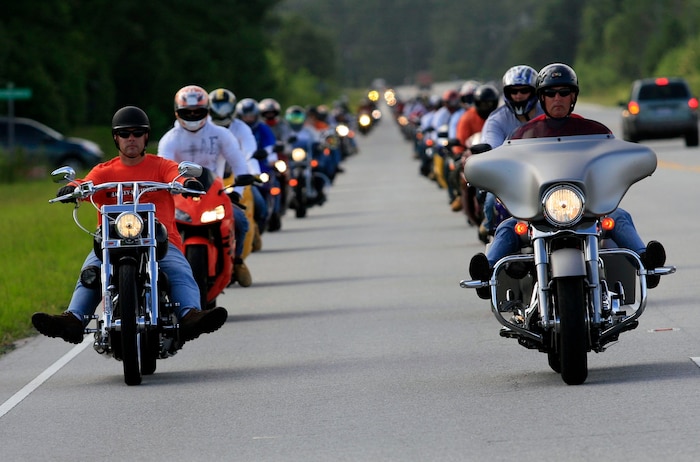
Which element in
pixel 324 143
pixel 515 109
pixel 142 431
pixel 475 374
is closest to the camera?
pixel 142 431

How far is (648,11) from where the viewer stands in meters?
168

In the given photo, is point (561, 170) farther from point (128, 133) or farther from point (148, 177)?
point (128, 133)

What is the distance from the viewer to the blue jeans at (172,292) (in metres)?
10.9

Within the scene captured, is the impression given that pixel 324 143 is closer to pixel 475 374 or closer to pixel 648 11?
pixel 475 374

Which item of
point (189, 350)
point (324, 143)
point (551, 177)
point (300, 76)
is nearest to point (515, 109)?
point (189, 350)

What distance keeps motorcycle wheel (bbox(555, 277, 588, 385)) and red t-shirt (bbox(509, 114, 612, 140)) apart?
114 cm

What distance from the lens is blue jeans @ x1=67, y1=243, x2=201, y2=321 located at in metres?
10.9

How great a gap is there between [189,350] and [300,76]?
154846mm

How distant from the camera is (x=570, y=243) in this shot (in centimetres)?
979

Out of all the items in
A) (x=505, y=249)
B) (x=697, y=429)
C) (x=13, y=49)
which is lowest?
(x=697, y=429)

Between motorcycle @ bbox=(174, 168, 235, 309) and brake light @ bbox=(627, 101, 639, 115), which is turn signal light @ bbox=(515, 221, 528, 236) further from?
brake light @ bbox=(627, 101, 639, 115)

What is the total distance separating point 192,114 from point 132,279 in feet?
15.6

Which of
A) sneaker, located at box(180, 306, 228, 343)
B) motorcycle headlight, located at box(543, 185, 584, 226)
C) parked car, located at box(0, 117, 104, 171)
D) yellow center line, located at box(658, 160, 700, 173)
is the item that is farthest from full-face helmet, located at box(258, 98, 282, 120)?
parked car, located at box(0, 117, 104, 171)

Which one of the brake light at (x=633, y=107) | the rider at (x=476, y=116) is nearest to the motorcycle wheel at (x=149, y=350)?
the rider at (x=476, y=116)
